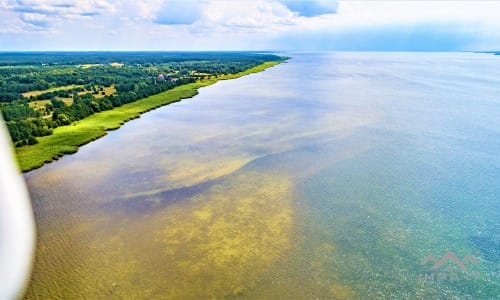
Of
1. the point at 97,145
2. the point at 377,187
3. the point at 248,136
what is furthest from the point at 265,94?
the point at 377,187

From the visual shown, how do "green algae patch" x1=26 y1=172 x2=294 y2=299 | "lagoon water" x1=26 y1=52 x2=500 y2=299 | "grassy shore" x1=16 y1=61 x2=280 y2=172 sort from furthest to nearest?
"grassy shore" x1=16 y1=61 x2=280 y2=172, "lagoon water" x1=26 y1=52 x2=500 y2=299, "green algae patch" x1=26 y1=172 x2=294 y2=299

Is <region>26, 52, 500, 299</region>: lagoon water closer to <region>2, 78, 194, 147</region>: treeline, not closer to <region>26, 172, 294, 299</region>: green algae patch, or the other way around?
<region>26, 172, 294, 299</region>: green algae patch

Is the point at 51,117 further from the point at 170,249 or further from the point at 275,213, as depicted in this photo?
the point at 275,213

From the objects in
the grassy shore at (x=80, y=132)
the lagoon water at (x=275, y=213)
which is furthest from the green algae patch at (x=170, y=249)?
the grassy shore at (x=80, y=132)

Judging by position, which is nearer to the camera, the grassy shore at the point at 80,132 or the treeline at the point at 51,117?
the grassy shore at the point at 80,132

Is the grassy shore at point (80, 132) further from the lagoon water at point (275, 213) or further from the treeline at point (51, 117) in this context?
the lagoon water at point (275, 213)

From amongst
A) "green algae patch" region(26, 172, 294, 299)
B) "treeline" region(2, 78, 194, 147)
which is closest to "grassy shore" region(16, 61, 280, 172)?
"treeline" region(2, 78, 194, 147)
